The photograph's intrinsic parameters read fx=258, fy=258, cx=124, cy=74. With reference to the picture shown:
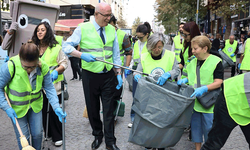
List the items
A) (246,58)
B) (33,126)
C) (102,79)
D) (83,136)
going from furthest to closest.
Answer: (246,58)
(83,136)
(102,79)
(33,126)

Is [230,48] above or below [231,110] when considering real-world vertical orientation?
above

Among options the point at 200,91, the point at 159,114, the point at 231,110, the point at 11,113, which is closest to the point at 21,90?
the point at 11,113

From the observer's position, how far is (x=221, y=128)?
2.48m

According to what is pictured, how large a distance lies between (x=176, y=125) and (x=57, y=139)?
2017 mm

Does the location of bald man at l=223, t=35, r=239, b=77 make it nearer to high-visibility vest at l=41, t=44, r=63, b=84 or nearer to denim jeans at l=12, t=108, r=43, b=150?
high-visibility vest at l=41, t=44, r=63, b=84

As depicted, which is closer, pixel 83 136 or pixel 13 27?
pixel 13 27

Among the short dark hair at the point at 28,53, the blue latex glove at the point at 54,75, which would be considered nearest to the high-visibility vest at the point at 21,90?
the short dark hair at the point at 28,53

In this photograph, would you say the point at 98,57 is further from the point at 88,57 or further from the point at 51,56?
the point at 51,56

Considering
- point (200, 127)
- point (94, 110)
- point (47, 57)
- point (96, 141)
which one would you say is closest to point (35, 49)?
point (47, 57)

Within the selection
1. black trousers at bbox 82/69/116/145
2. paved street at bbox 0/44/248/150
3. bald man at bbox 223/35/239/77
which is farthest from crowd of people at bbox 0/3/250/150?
bald man at bbox 223/35/239/77

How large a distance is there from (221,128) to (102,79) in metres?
1.83

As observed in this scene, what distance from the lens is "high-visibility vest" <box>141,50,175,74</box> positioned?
338cm

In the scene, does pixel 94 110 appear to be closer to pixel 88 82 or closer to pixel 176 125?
pixel 88 82

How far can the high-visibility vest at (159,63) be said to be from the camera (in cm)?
338
